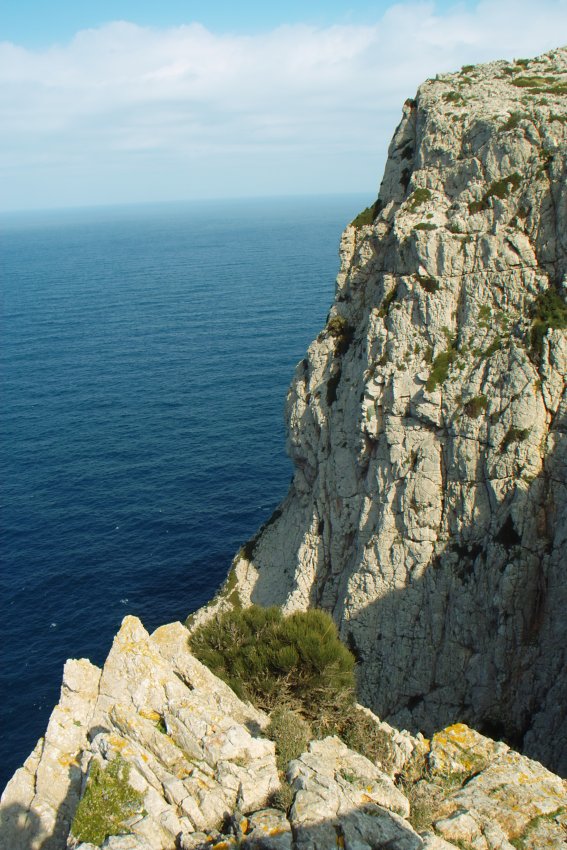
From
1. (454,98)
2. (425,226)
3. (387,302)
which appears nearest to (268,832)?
(387,302)

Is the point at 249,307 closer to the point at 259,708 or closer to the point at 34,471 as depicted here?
the point at 34,471

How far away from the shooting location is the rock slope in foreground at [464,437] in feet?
118

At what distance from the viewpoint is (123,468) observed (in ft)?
273

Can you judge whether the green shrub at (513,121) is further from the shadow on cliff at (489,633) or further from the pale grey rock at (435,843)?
the pale grey rock at (435,843)

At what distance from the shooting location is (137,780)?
56.4ft

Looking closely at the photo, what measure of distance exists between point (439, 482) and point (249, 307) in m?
116

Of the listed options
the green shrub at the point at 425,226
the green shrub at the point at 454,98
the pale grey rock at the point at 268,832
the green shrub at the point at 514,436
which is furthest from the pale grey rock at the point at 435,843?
the green shrub at the point at 454,98

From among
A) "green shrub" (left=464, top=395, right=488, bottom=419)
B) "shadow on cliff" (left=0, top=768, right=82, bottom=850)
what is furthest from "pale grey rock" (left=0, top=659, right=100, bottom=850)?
"green shrub" (left=464, top=395, right=488, bottom=419)

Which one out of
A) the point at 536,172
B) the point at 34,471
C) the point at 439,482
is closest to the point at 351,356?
the point at 439,482

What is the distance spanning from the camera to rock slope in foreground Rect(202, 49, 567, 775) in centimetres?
3591

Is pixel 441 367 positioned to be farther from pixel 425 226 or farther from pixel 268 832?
pixel 268 832

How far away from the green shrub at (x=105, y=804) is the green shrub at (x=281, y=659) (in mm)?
8529

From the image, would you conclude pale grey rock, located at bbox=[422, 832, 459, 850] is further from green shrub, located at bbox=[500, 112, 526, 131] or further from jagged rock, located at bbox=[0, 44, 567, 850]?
green shrub, located at bbox=[500, 112, 526, 131]

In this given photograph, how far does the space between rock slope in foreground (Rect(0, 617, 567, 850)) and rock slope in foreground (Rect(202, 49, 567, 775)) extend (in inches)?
563
